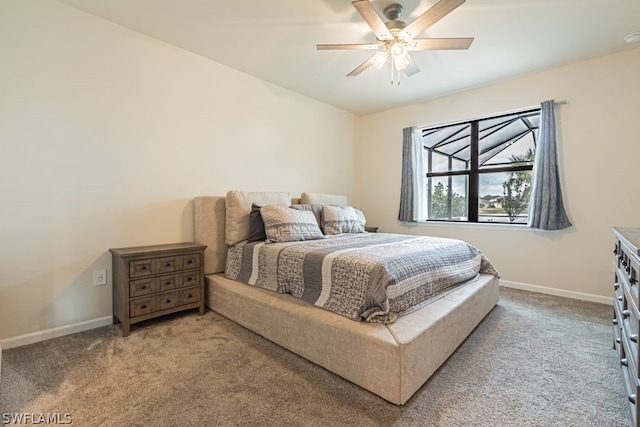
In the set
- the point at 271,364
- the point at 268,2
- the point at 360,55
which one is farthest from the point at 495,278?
the point at 268,2

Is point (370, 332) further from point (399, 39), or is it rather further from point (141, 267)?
point (399, 39)

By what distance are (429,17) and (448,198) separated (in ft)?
9.25

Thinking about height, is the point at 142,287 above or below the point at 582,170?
below

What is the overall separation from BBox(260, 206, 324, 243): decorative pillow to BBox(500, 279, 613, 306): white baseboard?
99.3 inches

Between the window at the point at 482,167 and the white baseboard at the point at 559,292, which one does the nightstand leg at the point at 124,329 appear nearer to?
the window at the point at 482,167

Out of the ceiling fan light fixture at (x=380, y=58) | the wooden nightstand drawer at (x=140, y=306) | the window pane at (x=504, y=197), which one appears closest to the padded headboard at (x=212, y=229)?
the wooden nightstand drawer at (x=140, y=306)

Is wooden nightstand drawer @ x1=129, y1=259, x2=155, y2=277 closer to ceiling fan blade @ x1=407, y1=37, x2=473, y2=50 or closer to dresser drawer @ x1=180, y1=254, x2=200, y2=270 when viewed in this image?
dresser drawer @ x1=180, y1=254, x2=200, y2=270

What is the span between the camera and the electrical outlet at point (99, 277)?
2.39m

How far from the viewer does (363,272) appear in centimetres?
176

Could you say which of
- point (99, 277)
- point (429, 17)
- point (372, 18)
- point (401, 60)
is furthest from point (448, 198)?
point (99, 277)

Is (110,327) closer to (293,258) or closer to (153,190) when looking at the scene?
(153,190)

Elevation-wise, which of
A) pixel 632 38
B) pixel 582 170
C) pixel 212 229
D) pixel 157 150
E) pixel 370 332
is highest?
pixel 632 38

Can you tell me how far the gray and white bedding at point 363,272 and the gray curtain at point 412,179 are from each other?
5.34 feet

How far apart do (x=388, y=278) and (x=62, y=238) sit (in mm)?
2442
